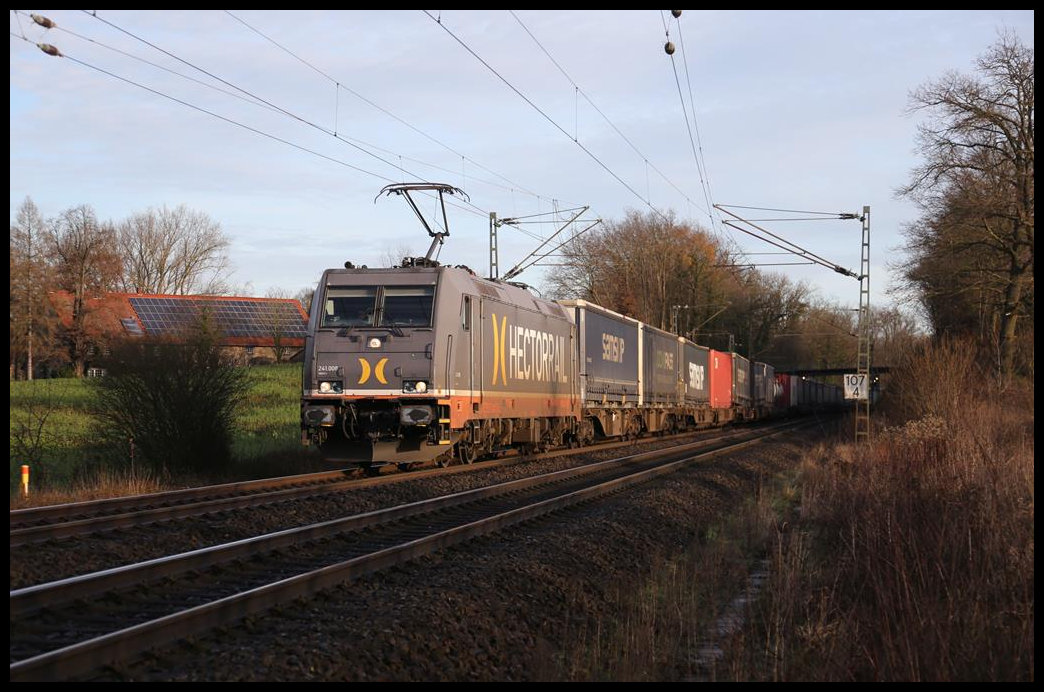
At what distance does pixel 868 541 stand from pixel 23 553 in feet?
24.0

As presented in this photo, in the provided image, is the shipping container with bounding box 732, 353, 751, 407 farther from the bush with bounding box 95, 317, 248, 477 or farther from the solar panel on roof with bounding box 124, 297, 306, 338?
the bush with bounding box 95, 317, 248, 477

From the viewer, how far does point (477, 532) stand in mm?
11031

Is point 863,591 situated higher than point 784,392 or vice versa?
point 784,392

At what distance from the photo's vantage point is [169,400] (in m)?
17.1

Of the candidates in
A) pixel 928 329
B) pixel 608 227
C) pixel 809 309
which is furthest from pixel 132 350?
pixel 809 309

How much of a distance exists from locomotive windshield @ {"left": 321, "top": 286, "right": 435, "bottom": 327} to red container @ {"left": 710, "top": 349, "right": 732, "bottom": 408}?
25.4 meters

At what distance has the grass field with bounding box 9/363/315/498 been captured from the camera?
17.5 metres

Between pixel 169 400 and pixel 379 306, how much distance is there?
394 centimetres

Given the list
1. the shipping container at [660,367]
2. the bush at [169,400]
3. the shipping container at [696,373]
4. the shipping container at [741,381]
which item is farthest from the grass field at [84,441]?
the shipping container at [741,381]

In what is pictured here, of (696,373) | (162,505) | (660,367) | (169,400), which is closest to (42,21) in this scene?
(162,505)

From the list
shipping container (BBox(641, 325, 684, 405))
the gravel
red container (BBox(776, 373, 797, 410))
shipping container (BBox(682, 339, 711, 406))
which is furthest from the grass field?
red container (BBox(776, 373, 797, 410))

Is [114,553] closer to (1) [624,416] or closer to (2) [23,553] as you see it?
(2) [23,553]

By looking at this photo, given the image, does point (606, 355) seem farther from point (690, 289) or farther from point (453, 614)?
point (690, 289)
